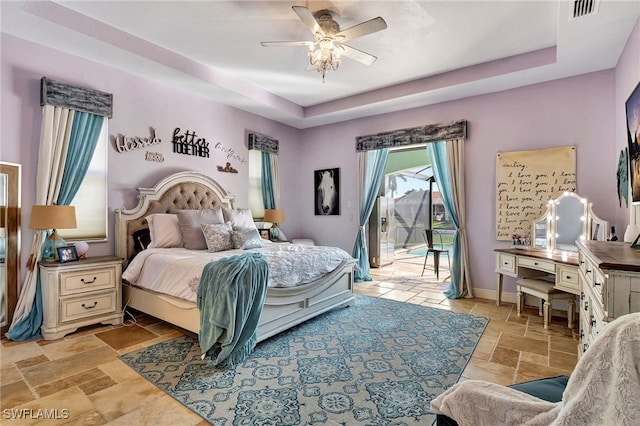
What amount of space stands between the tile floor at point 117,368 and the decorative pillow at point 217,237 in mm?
931

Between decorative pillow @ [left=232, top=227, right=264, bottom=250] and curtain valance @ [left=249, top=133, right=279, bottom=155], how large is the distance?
1.82 meters

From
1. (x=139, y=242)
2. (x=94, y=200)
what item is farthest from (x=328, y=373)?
(x=94, y=200)

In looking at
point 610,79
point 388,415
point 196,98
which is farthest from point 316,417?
point 610,79

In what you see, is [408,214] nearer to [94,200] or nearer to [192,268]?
[192,268]

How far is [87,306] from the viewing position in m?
3.11

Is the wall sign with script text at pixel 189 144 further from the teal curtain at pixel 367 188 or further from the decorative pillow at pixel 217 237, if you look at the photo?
the teal curtain at pixel 367 188

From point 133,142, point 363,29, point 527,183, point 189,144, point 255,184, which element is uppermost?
point 363,29

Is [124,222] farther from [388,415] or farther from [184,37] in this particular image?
[388,415]

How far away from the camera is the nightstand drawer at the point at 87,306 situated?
117 inches

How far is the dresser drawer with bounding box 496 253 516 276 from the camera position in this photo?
12.1ft

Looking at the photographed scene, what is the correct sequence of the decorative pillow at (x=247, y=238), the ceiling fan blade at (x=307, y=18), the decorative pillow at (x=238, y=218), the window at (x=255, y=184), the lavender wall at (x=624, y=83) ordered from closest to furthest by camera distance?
the ceiling fan blade at (x=307, y=18)
the lavender wall at (x=624, y=83)
the decorative pillow at (x=247, y=238)
the decorative pillow at (x=238, y=218)
the window at (x=255, y=184)

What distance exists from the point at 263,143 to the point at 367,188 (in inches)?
76.4

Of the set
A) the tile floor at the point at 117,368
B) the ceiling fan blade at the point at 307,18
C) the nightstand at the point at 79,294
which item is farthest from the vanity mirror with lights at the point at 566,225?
the nightstand at the point at 79,294

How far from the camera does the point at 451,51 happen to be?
3.54 meters
